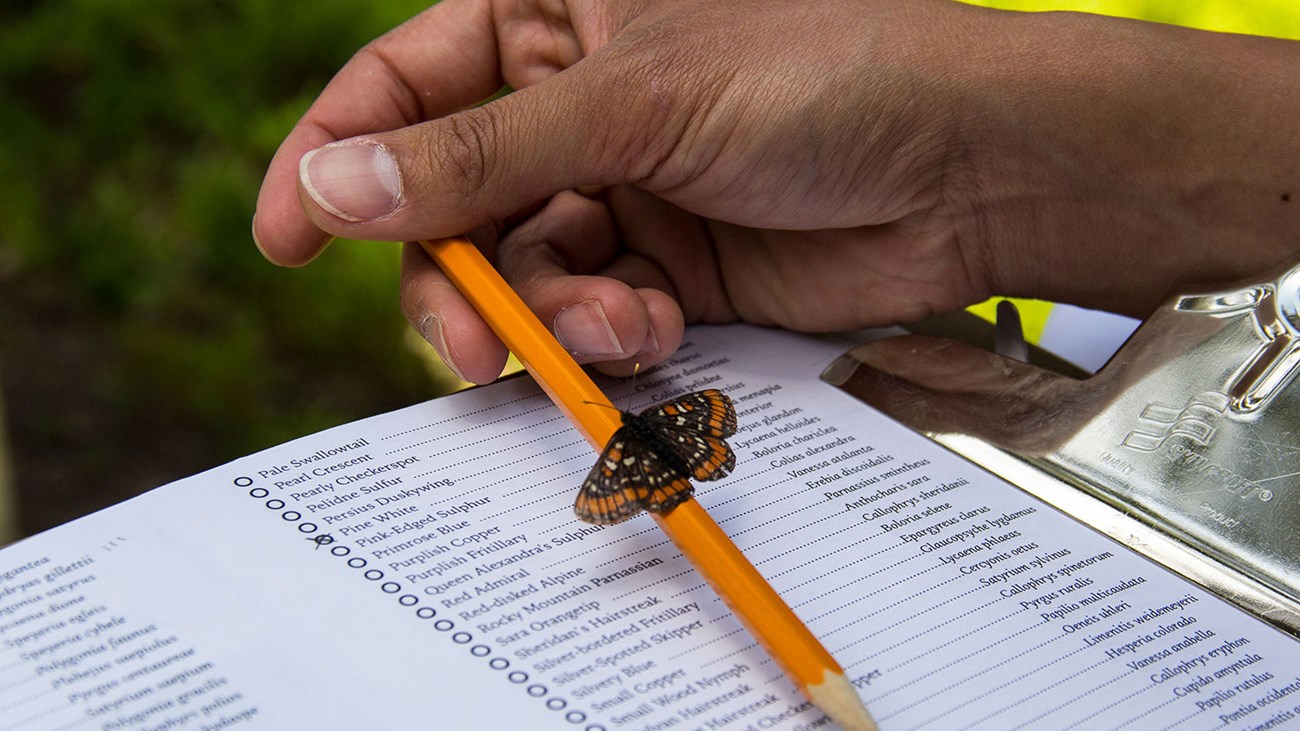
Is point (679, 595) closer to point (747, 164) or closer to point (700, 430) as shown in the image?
point (700, 430)

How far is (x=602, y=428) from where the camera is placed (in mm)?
703

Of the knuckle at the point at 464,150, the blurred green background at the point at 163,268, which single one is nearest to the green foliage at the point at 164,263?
the blurred green background at the point at 163,268

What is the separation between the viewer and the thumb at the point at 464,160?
0.77 m

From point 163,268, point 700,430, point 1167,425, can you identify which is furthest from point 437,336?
point 163,268

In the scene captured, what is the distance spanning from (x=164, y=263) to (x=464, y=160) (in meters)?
1.25

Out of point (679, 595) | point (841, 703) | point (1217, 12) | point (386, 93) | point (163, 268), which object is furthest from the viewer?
point (163, 268)

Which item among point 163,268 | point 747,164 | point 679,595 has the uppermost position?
point 747,164

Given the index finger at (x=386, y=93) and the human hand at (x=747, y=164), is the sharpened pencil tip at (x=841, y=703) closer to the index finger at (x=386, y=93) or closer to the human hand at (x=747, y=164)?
the human hand at (x=747, y=164)

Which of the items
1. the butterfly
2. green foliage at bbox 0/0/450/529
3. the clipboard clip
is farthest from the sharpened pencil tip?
green foliage at bbox 0/0/450/529

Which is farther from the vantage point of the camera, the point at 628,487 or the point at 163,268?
the point at 163,268

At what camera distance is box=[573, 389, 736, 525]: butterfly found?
62 centimetres

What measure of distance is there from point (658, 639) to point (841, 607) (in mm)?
114

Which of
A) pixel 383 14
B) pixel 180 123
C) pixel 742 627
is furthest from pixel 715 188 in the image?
pixel 180 123

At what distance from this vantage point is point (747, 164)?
2.84 feet
